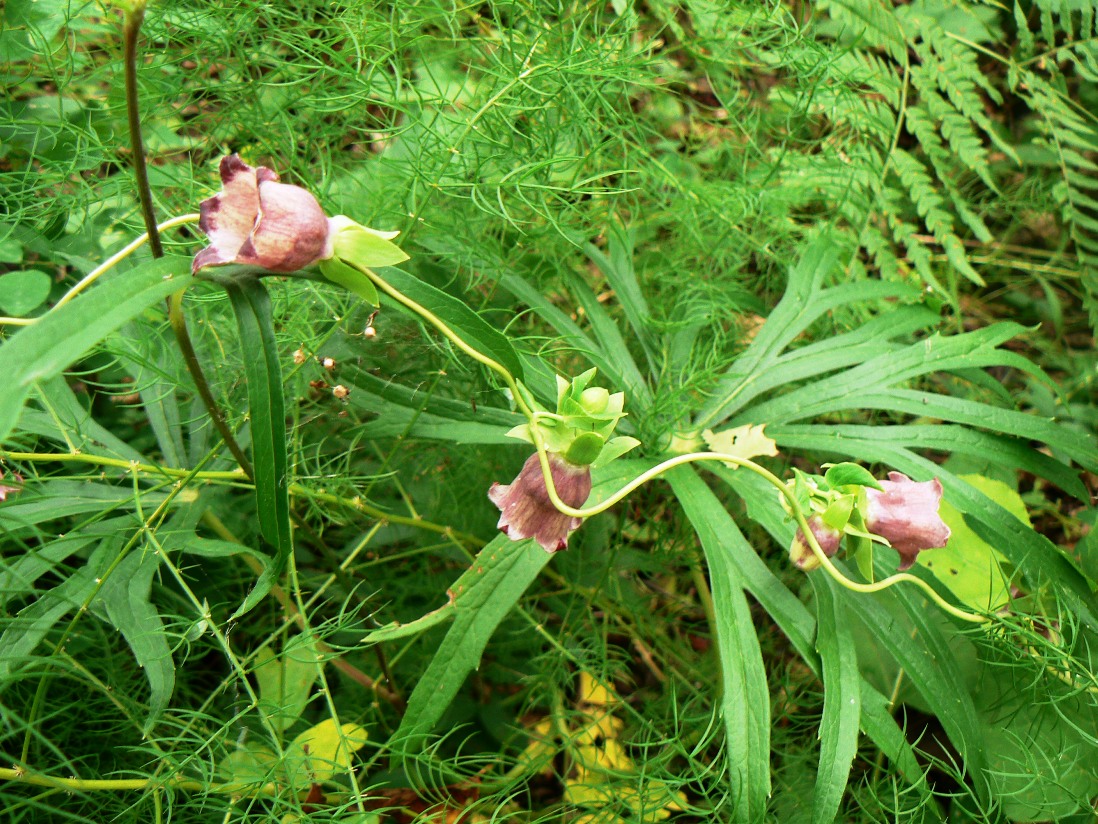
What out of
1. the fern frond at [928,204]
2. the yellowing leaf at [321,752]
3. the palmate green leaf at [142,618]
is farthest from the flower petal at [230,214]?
the fern frond at [928,204]

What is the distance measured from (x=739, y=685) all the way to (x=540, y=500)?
431 mm

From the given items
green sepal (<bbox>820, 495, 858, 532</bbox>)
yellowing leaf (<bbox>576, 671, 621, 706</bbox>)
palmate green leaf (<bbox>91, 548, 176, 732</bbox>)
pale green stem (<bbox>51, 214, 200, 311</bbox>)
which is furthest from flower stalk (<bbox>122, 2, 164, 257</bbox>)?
yellowing leaf (<bbox>576, 671, 621, 706</bbox>)

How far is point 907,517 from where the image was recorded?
3.43 feet

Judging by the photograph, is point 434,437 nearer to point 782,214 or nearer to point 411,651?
point 411,651

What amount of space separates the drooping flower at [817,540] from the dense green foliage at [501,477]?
0.16ft

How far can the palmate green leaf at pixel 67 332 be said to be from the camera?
23.9 inches

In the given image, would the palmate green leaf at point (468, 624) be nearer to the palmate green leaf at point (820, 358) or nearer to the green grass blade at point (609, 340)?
the green grass blade at point (609, 340)

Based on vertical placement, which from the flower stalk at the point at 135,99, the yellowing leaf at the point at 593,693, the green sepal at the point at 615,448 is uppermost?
the flower stalk at the point at 135,99

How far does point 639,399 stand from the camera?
151 cm

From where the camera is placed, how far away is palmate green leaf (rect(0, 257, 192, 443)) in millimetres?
607

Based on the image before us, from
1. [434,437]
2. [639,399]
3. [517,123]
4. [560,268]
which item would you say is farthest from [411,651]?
[517,123]

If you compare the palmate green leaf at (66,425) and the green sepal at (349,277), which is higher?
the green sepal at (349,277)

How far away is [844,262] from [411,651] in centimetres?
138

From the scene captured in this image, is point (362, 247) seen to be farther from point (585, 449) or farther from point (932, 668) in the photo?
point (932, 668)
